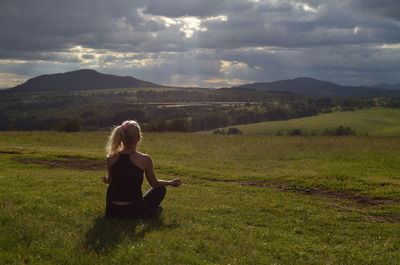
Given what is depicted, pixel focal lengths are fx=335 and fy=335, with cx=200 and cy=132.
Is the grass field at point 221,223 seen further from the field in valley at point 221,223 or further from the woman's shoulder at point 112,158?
the woman's shoulder at point 112,158

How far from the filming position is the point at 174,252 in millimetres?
6977

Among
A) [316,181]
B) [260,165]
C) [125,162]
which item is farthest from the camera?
[260,165]

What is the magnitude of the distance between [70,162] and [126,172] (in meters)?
20.9

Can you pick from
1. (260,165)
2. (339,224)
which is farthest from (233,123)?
(339,224)

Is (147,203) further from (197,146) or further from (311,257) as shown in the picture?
(197,146)

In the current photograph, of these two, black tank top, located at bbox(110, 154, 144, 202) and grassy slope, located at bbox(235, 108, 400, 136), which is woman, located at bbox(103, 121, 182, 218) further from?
grassy slope, located at bbox(235, 108, 400, 136)

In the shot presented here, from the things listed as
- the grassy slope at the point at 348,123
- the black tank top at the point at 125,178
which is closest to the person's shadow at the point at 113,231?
the black tank top at the point at 125,178

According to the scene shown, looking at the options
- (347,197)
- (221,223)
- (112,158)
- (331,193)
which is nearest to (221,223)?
(221,223)

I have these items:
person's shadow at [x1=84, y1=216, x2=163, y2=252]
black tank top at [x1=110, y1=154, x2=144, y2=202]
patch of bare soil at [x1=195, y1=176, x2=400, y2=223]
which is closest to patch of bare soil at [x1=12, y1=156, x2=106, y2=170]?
patch of bare soil at [x1=195, y1=176, x2=400, y2=223]

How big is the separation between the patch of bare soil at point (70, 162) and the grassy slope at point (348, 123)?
82965mm

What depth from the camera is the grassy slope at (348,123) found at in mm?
113438

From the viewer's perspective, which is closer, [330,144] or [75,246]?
[75,246]

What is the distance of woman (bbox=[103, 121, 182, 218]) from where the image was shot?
8.20 m

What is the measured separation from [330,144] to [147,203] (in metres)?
31.7
